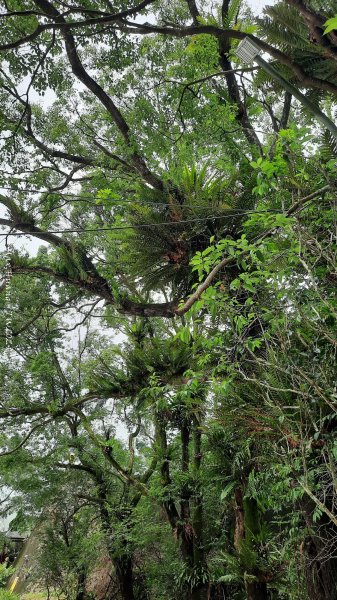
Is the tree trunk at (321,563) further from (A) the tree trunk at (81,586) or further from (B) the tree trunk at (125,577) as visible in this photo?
(A) the tree trunk at (81,586)

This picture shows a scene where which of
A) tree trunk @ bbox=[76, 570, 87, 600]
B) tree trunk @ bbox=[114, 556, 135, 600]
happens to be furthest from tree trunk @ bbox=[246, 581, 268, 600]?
tree trunk @ bbox=[76, 570, 87, 600]

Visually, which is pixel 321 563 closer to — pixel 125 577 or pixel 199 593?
pixel 199 593

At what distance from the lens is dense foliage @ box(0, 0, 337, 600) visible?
2359 mm

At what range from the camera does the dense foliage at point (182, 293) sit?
2.36m

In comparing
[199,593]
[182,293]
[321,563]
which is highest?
[182,293]

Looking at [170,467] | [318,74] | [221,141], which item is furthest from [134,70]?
[170,467]

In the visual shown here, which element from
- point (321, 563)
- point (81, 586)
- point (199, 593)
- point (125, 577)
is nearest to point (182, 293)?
point (321, 563)

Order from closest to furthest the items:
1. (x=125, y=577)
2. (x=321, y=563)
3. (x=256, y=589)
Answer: (x=321, y=563)
(x=256, y=589)
(x=125, y=577)

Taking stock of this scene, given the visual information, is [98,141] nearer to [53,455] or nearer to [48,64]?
[48,64]

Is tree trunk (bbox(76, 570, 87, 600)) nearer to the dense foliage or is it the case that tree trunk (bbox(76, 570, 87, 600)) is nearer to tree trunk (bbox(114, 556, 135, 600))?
the dense foliage

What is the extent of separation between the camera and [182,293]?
13.1 ft

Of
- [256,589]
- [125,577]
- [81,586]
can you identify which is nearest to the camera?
[256,589]

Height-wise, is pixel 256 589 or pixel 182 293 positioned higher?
pixel 182 293

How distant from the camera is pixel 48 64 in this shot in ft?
14.4
